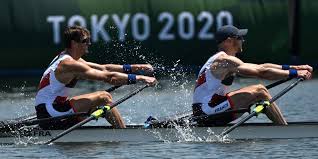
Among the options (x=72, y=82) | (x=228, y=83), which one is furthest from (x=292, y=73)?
(x=72, y=82)

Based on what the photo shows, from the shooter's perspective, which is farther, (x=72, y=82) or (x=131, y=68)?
(x=131, y=68)

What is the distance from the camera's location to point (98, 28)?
3397 cm

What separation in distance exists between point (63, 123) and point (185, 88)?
49.6ft

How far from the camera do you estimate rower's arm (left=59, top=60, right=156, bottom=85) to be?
749 inches

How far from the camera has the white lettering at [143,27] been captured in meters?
34.2

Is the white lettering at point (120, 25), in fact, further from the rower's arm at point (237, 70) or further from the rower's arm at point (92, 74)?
the rower's arm at point (237, 70)

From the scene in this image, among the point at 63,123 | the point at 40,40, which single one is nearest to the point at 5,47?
the point at 40,40

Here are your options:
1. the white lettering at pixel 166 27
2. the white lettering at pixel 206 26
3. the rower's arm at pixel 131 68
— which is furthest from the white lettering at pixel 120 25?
the rower's arm at pixel 131 68

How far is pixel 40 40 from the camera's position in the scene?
34.3 meters

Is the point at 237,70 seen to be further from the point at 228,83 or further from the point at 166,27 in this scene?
the point at 166,27

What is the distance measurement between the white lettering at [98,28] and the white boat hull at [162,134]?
15056 millimetres

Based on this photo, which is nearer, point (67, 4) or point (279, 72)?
point (279, 72)

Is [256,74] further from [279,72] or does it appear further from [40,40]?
[40,40]

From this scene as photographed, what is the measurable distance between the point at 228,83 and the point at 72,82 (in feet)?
7.89
